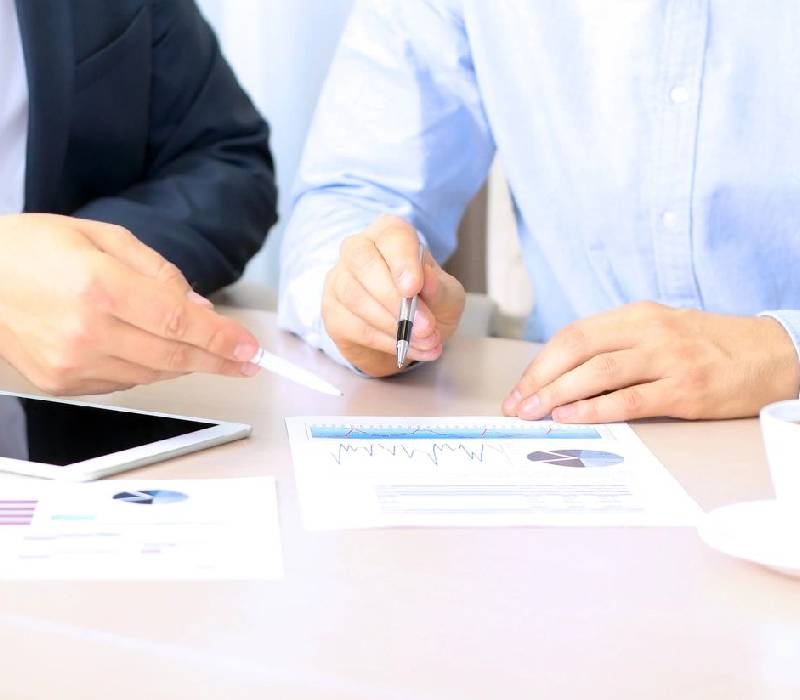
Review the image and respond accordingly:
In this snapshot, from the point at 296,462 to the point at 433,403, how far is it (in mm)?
194

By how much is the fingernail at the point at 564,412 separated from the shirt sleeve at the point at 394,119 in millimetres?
405

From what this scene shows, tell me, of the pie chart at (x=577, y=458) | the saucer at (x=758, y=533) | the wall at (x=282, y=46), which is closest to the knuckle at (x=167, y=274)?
the pie chart at (x=577, y=458)

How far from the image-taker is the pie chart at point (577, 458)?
0.70m

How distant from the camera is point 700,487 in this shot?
2.19 ft

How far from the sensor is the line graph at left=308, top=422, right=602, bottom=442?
0.75m

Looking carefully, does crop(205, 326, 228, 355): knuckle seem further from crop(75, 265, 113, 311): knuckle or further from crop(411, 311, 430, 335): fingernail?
crop(411, 311, 430, 335): fingernail

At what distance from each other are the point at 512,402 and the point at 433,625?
37 centimetres

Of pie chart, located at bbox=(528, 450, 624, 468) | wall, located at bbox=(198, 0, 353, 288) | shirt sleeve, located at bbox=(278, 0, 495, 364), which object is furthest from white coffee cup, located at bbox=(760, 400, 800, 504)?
wall, located at bbox=(198, 0, 353, 288)

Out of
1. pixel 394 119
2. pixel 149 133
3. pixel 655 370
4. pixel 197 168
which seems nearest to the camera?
pixel 655 370

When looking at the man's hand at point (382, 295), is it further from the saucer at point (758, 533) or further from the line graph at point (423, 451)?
the saucer at point (758, 533)

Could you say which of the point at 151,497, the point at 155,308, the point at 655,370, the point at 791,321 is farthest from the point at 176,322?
the point at 791,321

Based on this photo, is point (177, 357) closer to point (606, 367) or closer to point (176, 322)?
point (176, 322)

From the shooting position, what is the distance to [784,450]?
1.74 ft

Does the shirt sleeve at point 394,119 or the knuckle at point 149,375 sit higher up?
the knuckle at point 149,375
